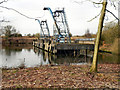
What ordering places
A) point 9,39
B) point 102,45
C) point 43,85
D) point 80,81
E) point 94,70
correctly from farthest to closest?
point 9,39 → point 102,45 → point 94,70 → point 80,81 → point 43,85

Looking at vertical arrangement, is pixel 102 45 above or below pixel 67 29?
below

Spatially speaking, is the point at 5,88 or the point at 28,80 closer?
the point at 5,88

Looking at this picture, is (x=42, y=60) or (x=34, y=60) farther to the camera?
(x=42, y=60)

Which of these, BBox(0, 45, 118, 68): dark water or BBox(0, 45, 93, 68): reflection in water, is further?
BBox(0, 45, 118, 68): dark water

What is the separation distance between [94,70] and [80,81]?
55.7 inches

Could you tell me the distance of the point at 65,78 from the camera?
5512mm

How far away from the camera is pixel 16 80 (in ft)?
17.6

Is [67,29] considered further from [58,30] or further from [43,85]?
[43,85]

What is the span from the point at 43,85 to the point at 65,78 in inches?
41.5

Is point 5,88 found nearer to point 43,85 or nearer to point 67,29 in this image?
point 43,85

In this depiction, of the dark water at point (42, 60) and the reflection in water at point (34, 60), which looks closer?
the reflection in water at point (34, 60)

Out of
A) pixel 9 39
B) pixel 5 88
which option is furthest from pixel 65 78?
pixel 9 39

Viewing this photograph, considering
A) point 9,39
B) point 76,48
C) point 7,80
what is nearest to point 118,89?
point 7,80

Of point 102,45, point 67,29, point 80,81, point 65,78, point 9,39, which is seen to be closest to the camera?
point 80,81
